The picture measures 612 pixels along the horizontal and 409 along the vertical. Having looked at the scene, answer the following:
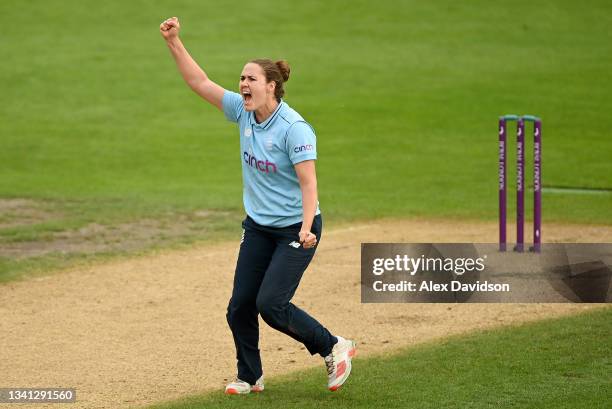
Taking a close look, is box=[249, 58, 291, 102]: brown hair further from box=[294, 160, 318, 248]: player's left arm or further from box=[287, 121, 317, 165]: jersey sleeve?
box=[294, 160, 318, 248]: player's left arm

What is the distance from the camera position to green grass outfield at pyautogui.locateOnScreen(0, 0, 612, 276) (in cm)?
1911

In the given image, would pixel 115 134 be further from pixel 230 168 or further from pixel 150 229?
pixel 150 229

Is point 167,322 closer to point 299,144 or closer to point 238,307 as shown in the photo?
point 238,307

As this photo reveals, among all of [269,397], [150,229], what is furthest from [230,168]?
[269,397]

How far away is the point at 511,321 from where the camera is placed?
10.9 m

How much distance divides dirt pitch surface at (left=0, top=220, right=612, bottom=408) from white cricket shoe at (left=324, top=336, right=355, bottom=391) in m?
0.52

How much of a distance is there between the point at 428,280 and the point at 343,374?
3701mm

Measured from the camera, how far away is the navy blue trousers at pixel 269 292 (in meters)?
8.19

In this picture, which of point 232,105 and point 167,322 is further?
point 167,322

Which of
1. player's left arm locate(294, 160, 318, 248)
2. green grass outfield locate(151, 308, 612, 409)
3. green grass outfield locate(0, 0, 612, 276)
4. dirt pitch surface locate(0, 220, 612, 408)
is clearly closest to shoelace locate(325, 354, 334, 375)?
green grass outfield locate(151, 308, 612, 409)

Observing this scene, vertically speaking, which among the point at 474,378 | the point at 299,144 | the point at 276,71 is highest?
the point at 276,71

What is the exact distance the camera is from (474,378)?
8.77m

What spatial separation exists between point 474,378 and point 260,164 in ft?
7.61

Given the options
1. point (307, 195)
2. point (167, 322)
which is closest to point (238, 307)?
point (307, 195)
